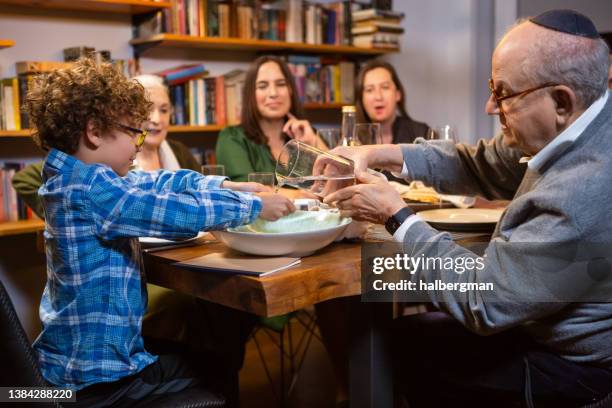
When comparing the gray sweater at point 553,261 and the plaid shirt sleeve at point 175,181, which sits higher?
the plaid shirt sleeve at point 175,181

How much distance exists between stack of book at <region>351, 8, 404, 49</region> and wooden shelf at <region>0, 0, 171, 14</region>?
140 cm

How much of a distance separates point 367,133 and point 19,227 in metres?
1.65

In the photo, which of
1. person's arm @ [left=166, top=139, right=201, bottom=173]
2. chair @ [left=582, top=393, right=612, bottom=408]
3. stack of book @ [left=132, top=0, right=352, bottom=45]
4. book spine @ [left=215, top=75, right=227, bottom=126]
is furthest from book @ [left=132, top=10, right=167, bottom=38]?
chair @ [left=582, top=393, right=612, bottom=408]

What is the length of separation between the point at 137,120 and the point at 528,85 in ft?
2.68

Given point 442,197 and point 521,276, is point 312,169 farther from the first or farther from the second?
point 442,197

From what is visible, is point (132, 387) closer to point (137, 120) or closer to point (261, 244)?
point (261, 244)

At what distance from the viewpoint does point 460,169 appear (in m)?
1.88

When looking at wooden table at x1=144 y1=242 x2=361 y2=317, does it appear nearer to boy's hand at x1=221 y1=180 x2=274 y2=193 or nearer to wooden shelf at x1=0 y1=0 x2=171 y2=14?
boy's hand at x1=221 y1=180 x2=274 y2=193

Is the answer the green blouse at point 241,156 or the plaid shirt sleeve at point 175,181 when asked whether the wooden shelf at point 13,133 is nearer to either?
the green blouse at point 241,156

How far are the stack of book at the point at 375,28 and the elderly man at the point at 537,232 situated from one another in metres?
3.03

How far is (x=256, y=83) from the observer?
3.16 meters

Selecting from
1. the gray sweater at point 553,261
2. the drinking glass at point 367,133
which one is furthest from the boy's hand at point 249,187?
the drinking glass at point 367,133

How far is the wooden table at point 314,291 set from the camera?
1.24 metres

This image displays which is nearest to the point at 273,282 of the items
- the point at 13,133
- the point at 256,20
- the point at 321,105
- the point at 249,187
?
the point at 249,187
